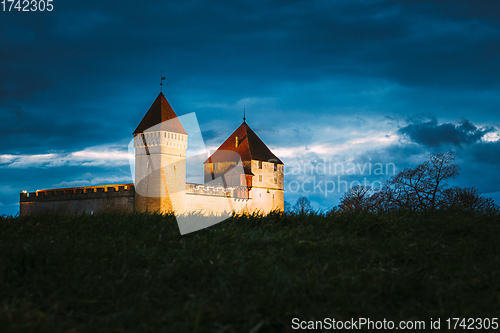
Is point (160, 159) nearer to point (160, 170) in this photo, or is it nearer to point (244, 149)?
point (160, 170)

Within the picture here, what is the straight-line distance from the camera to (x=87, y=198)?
36.7 meters

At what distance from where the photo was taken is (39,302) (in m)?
4.61

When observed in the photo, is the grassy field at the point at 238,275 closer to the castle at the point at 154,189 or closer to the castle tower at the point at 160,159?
the castle at the point at 154,189

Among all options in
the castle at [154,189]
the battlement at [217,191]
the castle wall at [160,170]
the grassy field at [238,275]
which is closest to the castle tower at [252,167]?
the battlement at [217,191]

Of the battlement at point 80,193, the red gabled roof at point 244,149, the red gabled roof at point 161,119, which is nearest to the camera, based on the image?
the battlement at point 80,193

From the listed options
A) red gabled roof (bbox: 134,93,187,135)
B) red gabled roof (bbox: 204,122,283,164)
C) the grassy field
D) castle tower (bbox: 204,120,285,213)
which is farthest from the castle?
the grassy field

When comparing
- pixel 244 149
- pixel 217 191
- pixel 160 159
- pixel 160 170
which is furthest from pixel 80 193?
pixel 244 149

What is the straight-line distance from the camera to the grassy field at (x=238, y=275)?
13.6ft

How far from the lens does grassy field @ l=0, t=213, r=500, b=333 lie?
13.6 feet

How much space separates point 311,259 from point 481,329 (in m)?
2.42

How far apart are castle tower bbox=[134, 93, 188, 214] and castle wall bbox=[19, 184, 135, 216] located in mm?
1078

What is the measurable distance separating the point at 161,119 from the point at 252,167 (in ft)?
49.2

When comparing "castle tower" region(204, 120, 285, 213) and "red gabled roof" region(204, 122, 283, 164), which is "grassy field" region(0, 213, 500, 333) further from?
"red gabled roof" region(204, 122, 283, 164)

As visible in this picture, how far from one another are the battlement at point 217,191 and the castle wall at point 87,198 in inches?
217
